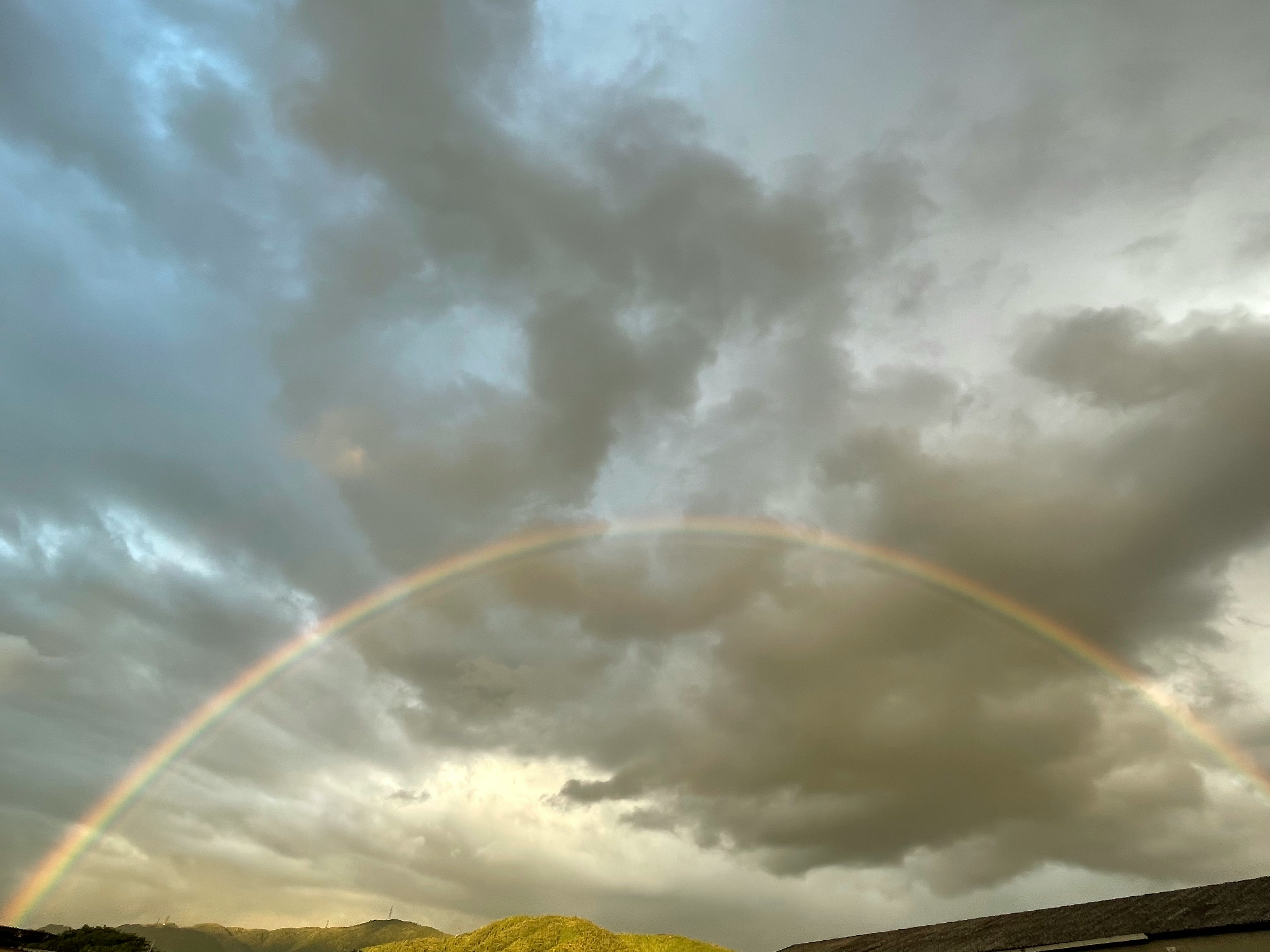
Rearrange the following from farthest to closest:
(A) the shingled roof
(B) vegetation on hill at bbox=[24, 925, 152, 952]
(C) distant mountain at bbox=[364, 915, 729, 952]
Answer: (C) distant mountain at bbox=[364, 915, 729, 952] < (B) vegetation on hill at bbox=[24, 925, 152, 952] < (A) the shingled roof

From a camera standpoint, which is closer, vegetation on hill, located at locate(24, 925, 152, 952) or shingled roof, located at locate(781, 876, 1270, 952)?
shingled roof, located at locate(781, 876, 1270, 952)

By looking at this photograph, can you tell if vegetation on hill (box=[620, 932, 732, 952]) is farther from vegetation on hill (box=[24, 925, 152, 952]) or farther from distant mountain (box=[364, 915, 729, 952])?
vegetation on hill (box=[24, 925, 152, 952])

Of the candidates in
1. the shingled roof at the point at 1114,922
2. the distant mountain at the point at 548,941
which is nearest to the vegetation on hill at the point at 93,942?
the distant mountain at the point at 548,941

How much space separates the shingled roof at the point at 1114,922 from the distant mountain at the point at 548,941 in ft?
326

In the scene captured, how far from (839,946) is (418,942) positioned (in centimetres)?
11342

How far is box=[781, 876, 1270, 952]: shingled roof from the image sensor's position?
2869 centimetres

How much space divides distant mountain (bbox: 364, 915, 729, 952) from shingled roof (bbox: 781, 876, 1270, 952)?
99318 millimetres

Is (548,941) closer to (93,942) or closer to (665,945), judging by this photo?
(665,945)

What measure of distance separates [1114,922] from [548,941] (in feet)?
406

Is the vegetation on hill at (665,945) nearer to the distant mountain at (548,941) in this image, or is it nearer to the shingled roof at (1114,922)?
the distant mountain at (548,941)

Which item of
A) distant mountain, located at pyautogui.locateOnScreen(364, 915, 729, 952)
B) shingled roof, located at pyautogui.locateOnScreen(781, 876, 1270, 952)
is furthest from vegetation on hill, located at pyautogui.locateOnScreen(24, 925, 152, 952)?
shingled roof, located at pyautogui.locateOnScreen(781, 876, 1270, 952)

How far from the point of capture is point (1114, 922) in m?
33.7

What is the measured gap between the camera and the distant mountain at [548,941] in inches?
5226

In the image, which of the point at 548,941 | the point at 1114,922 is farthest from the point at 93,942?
the point at 1114,922
